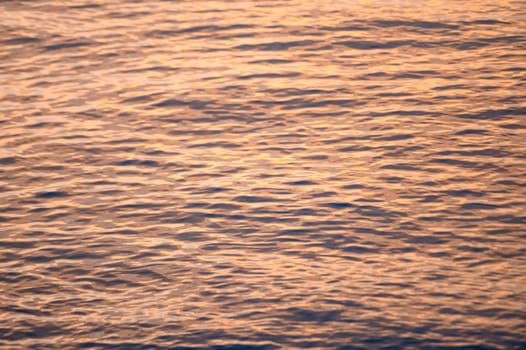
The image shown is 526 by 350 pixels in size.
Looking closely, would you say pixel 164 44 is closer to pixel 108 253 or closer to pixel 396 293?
pixel 108 253

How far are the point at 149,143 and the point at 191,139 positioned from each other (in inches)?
14.0

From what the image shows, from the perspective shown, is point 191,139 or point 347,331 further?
point 191,139

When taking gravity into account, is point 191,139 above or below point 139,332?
above

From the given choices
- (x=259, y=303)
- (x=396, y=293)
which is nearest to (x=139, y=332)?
(x=259, y=303)

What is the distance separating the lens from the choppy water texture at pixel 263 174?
5.52 m

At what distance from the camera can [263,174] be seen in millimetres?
7133

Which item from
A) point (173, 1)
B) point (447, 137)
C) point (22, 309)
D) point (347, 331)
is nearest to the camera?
point (347, 331)

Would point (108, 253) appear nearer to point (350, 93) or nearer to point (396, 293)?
point (396, 293)

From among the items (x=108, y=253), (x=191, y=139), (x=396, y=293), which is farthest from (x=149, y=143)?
(x=396, y=293)

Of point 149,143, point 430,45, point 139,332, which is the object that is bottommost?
point 139,332

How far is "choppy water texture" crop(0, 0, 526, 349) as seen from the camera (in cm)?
552

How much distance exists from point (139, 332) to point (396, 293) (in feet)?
5.22

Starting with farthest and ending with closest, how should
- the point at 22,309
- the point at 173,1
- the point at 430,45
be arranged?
the point at 173,1, the point at 430,45, the point at 22,309

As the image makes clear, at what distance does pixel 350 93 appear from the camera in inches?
323
